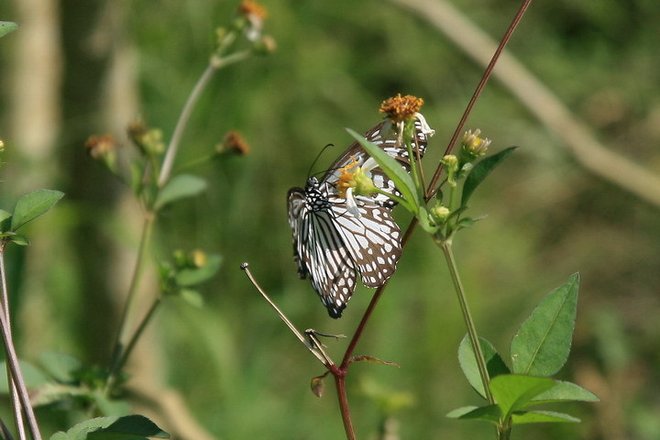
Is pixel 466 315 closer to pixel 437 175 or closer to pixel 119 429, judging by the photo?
pixel 437 175

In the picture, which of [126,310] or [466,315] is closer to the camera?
[466,315]

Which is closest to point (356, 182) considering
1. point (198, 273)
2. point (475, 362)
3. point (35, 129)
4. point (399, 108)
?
point (399, 108)

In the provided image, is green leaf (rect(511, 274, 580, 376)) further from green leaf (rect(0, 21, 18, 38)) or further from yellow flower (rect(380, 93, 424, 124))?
green leaf (rect(0, 21, 18, 38))

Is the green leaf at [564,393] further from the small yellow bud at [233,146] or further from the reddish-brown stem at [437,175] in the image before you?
the small yellow bud at [233,146]

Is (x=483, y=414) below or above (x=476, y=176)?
below

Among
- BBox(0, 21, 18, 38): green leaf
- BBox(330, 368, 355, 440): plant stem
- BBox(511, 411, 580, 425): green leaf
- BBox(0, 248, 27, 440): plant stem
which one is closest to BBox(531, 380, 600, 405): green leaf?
BBox(511, 411, 580, 425): green leaf

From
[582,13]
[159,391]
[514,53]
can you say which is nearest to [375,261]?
[159,391]

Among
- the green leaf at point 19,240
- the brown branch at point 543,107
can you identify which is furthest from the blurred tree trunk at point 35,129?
the green leaf at point 19,240
